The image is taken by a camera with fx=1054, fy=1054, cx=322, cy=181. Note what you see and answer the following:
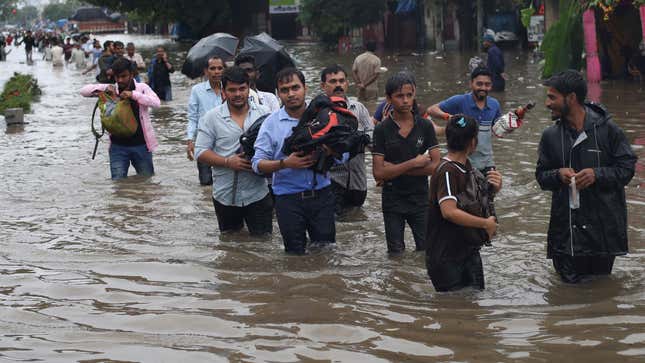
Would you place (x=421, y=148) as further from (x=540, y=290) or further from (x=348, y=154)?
(x=540, y=290)

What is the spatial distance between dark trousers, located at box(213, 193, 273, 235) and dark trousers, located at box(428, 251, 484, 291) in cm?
227

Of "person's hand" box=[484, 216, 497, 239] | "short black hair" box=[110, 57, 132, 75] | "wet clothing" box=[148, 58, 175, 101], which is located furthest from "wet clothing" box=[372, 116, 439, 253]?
"wet clothing" box=[148, 58, 175, 101]

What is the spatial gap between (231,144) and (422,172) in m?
1.58

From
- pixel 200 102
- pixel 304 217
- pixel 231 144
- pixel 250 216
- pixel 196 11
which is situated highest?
pixel 196 11

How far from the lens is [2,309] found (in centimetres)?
682

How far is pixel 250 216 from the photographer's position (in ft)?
28.3

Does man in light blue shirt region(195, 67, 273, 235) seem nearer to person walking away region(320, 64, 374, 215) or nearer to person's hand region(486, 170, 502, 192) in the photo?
person walking away region(320, 64, 374, 215)

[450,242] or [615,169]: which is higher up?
[615,169]

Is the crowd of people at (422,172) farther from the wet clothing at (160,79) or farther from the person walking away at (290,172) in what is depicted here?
the wet clothing at (160,79)

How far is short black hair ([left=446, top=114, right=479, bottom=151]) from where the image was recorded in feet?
20.3

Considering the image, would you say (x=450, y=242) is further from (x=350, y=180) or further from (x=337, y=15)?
(x=337, y=15)

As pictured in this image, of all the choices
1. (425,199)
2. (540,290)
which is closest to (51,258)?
(425,199)

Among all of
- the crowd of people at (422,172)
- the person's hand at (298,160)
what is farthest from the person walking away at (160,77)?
the person's hand at (298,160)

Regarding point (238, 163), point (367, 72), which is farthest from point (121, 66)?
point (367, 72)
